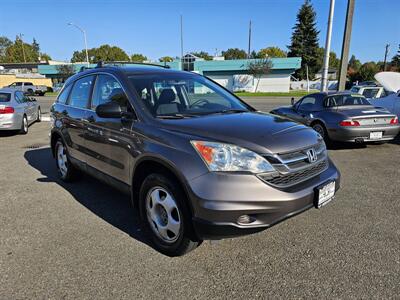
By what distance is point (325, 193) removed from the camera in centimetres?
306

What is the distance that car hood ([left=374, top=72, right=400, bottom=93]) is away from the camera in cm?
1036

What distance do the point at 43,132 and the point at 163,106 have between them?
9.26 meters

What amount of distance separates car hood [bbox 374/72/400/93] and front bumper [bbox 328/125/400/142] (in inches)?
133

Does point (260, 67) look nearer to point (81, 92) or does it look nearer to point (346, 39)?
point (346, 39)

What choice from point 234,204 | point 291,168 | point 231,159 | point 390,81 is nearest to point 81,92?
point 231,159

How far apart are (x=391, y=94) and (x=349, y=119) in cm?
339

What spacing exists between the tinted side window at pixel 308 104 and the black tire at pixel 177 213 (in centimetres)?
632

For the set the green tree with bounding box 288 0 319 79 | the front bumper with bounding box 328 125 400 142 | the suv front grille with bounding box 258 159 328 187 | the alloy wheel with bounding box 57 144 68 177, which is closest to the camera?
the suv front grille with bounding box 258 159 328 187

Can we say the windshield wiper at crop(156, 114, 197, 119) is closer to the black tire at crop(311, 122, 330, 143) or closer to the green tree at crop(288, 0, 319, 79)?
the black tire at crop(311, 122, 330, 143)

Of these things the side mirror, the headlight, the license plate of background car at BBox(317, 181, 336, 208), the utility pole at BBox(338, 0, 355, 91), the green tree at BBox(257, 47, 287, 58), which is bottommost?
the license plate of background car at BBox(317, 181, 336, 208)

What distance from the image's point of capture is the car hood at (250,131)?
9.12 ft

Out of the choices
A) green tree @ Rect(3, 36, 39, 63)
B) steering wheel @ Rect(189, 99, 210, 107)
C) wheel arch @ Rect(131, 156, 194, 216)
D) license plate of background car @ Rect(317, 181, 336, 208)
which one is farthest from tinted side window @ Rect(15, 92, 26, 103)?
green tree @ Rect(3, 36, 39, 63)

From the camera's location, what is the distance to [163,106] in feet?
11.6

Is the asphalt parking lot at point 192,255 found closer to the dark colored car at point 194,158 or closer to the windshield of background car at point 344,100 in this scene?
the dark colored car at point 194,158
